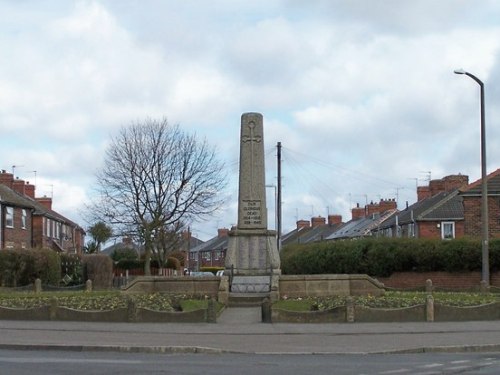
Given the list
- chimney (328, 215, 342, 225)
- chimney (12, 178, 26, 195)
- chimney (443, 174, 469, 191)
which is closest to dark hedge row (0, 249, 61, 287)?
chimney (12, 178, 26, 195)

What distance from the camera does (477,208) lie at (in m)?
47.4

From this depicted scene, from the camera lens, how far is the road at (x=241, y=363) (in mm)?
13617

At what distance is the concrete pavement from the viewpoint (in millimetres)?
17484

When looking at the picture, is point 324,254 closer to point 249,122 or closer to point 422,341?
point 249,122

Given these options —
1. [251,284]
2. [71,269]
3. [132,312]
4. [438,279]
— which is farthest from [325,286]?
[71,269]

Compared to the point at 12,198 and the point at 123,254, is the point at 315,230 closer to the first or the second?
the point at 123,254

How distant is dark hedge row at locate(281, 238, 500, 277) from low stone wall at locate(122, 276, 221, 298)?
13301 millimetres

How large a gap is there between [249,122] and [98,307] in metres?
10.1

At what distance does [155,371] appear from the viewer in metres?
13.5

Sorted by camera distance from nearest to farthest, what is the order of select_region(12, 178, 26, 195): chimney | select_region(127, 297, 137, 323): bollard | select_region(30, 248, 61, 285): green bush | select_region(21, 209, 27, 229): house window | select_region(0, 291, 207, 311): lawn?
1. select_region(127, 297, 137, 323): bollard
2. select_region(0, 291, 207, 311): lawn
3. select_region(30, 248, 61, 285): green bush
4. select_region(21, 209, 27, 229): house window
5. select_region(12, 178, 26, 195): chimney

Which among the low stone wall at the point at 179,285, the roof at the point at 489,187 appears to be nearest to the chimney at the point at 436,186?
the roof at the point at 489,187

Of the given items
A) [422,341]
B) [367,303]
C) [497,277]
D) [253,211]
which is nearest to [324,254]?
[497,277]

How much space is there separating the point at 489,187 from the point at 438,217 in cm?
931

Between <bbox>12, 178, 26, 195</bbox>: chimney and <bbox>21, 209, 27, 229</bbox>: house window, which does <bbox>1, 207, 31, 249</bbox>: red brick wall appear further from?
<bbox>12, 178, 26, 195</bbox>: chimney
